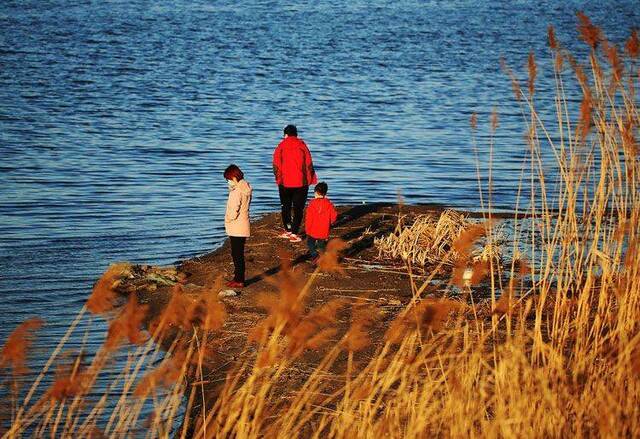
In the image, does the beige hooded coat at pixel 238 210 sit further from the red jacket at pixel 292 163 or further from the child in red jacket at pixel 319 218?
the red jacket at pixel 292 163

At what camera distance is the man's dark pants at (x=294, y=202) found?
13812 millimetres

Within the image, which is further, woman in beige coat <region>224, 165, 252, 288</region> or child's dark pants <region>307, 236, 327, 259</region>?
child's dark pants <region>307, 236, 327, 259</region>

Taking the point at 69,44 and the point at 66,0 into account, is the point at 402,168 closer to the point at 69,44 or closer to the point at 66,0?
the point at 69,44

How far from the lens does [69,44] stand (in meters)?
49.5

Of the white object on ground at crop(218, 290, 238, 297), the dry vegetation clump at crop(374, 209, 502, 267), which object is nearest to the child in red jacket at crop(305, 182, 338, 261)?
the dry vegetation clump at crop(374, 209, 502, 267)

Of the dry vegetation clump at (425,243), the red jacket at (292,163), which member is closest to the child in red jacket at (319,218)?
the dry vegetation clump at (425,243)

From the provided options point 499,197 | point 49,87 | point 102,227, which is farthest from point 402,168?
point 49,87

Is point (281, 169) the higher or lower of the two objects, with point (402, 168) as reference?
higher

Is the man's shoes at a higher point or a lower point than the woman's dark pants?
lower

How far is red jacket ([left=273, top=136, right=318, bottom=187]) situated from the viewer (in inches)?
535

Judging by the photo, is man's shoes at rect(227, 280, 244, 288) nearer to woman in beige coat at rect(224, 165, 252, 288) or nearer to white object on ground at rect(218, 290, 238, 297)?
woman in beige coat at rect(224, 165, 252, 288)

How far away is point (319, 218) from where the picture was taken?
1216 centimetres

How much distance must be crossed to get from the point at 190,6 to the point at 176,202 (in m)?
63.9

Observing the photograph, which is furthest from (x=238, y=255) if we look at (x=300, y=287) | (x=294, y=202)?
(x=294, y=202)
